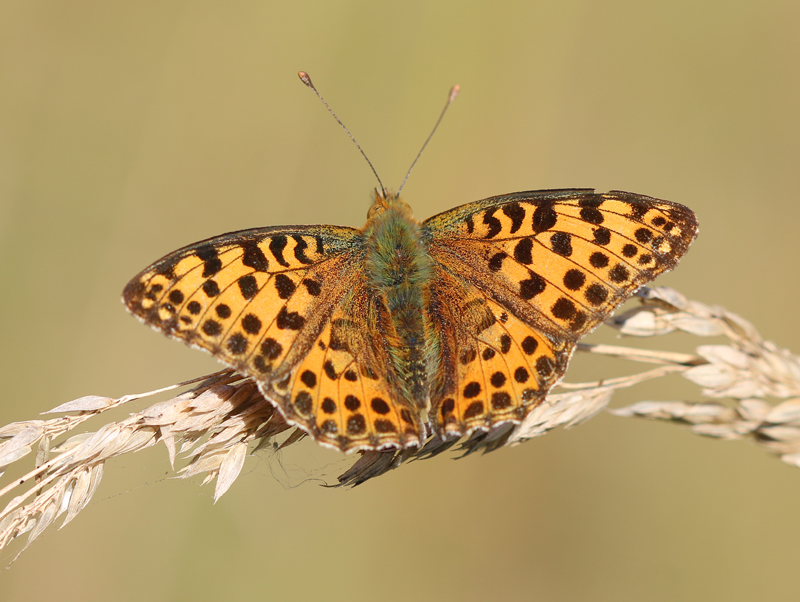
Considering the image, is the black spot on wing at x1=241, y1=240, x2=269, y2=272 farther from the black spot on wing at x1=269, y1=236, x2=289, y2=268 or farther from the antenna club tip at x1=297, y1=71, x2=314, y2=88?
the antenna club tip at x1=297, y1=71, x2=314, y2=88

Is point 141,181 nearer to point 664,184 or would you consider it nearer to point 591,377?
point 591,377

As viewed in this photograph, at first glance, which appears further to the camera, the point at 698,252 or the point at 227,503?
the point at 698,252

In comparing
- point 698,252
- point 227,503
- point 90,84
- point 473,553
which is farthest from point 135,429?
point 698,252

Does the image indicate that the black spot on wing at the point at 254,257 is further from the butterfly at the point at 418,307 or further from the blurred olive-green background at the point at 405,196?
the blurred olive-green background at the point at 405,196

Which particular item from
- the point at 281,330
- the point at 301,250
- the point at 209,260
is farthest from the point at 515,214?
the point at 209,260

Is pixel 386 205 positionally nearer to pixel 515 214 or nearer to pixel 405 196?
pixel 515 214

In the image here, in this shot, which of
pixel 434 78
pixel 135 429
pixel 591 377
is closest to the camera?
pixel 135 429

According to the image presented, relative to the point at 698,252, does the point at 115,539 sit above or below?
below

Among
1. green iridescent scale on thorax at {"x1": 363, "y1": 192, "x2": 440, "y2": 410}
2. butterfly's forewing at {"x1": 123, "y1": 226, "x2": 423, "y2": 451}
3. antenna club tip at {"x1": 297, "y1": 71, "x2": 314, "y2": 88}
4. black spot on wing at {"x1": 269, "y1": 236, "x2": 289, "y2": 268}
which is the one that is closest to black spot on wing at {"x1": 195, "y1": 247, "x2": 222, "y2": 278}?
butterfly's forewing at {"x1": 123, "y1": 226, "x2": 423, "y2": 451}
